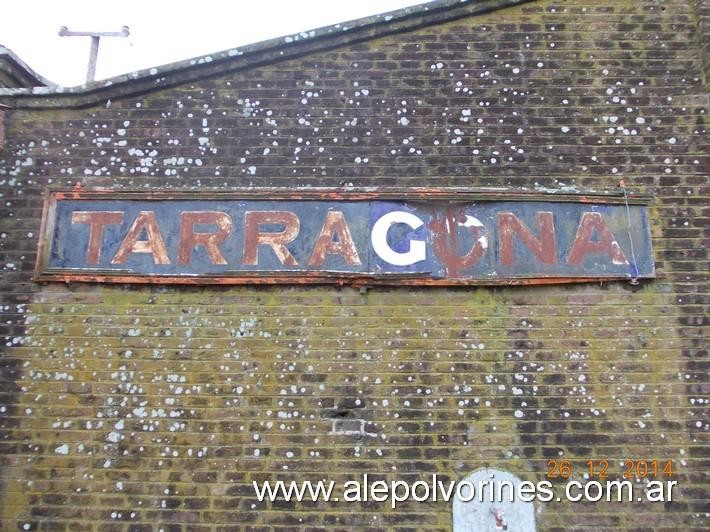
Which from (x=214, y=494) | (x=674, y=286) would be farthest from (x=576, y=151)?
(x=214, y=494)

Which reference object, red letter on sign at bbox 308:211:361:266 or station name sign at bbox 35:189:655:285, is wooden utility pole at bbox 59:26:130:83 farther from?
red letter on sign at bbox 308:211:361:266

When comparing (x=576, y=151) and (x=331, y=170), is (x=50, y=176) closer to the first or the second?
(x=331, y=170)

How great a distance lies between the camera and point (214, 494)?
17.9ft

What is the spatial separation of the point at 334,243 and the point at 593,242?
7.72ft

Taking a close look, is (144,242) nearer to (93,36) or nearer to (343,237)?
(343,237)

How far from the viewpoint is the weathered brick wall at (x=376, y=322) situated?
18.0 ft

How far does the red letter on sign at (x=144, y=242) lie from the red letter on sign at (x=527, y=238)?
3059 millimetres

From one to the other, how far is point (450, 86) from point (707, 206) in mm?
2640

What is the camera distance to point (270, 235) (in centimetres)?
616

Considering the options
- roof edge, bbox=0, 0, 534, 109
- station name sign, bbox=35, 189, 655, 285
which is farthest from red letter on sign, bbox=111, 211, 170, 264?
roof edge, bbox=0, 0, 534, 109

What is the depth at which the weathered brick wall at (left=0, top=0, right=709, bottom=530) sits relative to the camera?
5496mm

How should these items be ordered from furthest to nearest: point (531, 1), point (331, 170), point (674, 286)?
point (531, 1) < point (331, 170) < point (674, 286)

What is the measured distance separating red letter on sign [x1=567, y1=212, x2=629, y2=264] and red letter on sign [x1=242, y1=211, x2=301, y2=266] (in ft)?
8.27

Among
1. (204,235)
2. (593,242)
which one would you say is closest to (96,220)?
(204,235)
